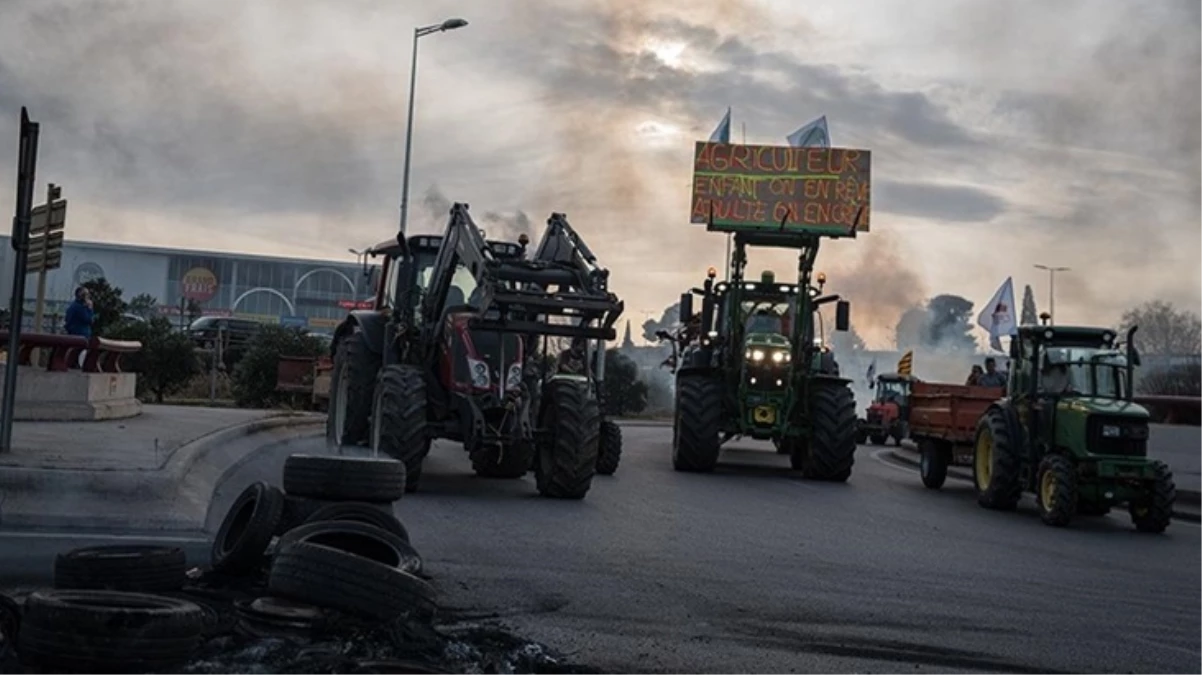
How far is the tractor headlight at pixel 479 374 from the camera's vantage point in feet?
46.4

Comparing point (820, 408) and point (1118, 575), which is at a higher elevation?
point (820, 408)

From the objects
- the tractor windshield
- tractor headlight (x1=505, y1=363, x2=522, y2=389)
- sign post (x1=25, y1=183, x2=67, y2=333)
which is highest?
sign post (x1=25, y1=183, x2=67, y2=333)

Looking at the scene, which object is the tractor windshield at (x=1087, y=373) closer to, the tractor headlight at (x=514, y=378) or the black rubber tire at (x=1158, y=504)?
the black rubber tire at (x=1158, y=504)

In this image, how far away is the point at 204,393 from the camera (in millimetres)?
30984

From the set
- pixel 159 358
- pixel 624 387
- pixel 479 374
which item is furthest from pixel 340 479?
pixel 624 387

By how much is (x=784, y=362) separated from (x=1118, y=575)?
9.75 m

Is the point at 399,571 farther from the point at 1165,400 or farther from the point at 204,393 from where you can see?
the point at 204,393

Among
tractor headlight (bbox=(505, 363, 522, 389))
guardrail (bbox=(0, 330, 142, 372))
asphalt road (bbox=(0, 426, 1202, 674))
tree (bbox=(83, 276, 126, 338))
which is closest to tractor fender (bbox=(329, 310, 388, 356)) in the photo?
asphalt road (bbox=(0, 426, 1202, 674))

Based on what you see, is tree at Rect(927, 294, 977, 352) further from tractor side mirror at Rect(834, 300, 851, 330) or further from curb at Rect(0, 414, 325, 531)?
curb at Rect(0, 414, 325, 531)

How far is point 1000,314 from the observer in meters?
31.3

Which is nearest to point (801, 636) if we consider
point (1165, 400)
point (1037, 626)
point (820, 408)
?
point (1037, 626)

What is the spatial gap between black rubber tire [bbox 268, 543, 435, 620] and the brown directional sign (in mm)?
17725

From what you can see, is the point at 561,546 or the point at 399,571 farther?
the point at 561,546

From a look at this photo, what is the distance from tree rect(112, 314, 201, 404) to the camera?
28233 mm
